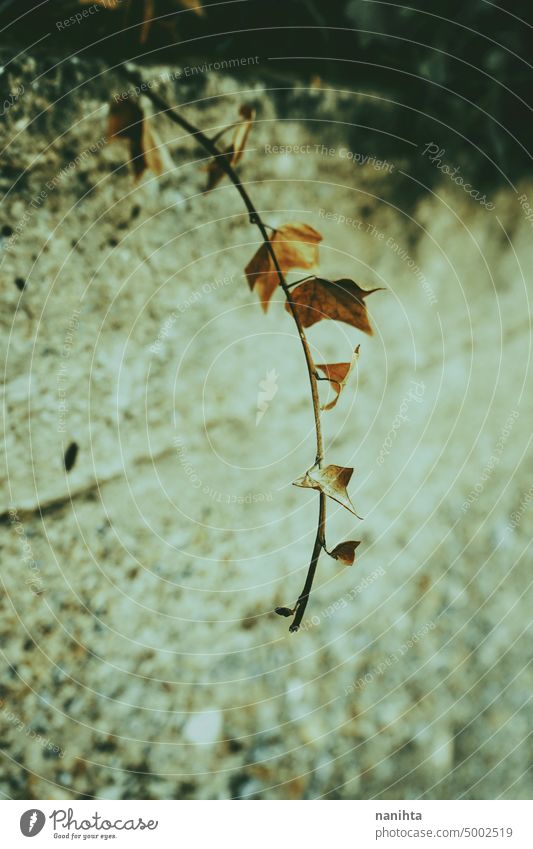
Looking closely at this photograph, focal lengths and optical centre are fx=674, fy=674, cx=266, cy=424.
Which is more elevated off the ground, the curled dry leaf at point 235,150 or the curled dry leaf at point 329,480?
the curled dry leaf at point 235,150

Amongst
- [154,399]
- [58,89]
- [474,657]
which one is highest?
[58,89]

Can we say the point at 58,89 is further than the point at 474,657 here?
No

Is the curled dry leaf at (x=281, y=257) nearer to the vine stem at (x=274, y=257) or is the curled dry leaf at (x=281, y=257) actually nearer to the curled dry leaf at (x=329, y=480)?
the vine stem at (x=274, y=257)

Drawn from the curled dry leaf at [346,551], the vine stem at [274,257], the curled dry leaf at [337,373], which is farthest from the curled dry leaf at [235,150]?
the curled dry leaf at [346,551]

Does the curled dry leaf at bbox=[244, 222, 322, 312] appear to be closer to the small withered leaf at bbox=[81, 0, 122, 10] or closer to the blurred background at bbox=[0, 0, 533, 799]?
the blurred background at bbox=[0, 0, 533, 799]

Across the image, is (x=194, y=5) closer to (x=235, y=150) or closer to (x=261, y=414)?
(x=235, y=150)
